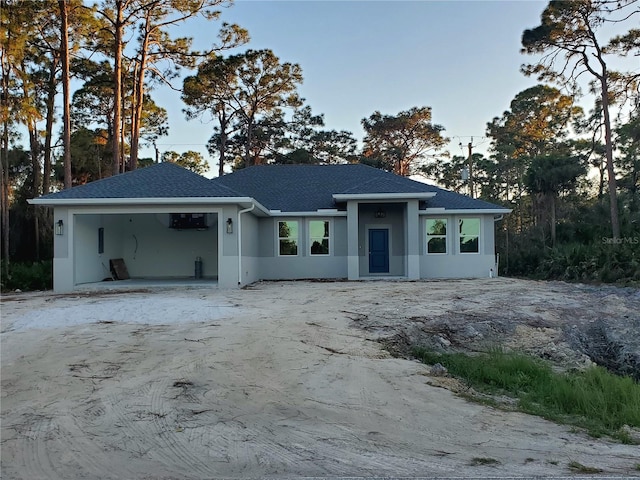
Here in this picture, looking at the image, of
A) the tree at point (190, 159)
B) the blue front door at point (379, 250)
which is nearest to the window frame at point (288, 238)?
the blue front door at point (379, 250)

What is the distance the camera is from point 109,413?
14.0 ft

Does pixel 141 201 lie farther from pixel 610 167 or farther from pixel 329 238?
pixel 610 167

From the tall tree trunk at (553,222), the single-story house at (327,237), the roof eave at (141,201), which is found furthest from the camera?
the tall tree trunk at (553,222)

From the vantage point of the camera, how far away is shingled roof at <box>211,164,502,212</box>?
17.7 meters

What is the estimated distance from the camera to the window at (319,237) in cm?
1794

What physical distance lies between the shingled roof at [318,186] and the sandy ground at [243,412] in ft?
33.2

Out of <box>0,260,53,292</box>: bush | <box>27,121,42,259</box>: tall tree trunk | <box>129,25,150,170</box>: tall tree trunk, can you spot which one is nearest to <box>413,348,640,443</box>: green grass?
<box>0,260,53,292</box>: bush

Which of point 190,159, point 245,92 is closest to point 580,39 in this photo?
point 245,92

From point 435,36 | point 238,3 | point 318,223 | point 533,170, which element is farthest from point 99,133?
point 533,170

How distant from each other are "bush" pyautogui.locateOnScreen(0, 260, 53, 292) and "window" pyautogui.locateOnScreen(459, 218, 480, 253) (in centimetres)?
1449

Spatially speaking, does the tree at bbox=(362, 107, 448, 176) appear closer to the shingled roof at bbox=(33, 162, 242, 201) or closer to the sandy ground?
the shingled roof at bbox=(33, 162, 242, 201)

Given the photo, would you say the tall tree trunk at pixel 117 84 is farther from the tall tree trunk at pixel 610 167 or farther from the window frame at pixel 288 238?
the tall tree trunk at pixel 610 167

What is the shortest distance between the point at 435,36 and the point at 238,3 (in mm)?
11327

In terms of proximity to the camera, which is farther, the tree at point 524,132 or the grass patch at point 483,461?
the tree at point 524,132
